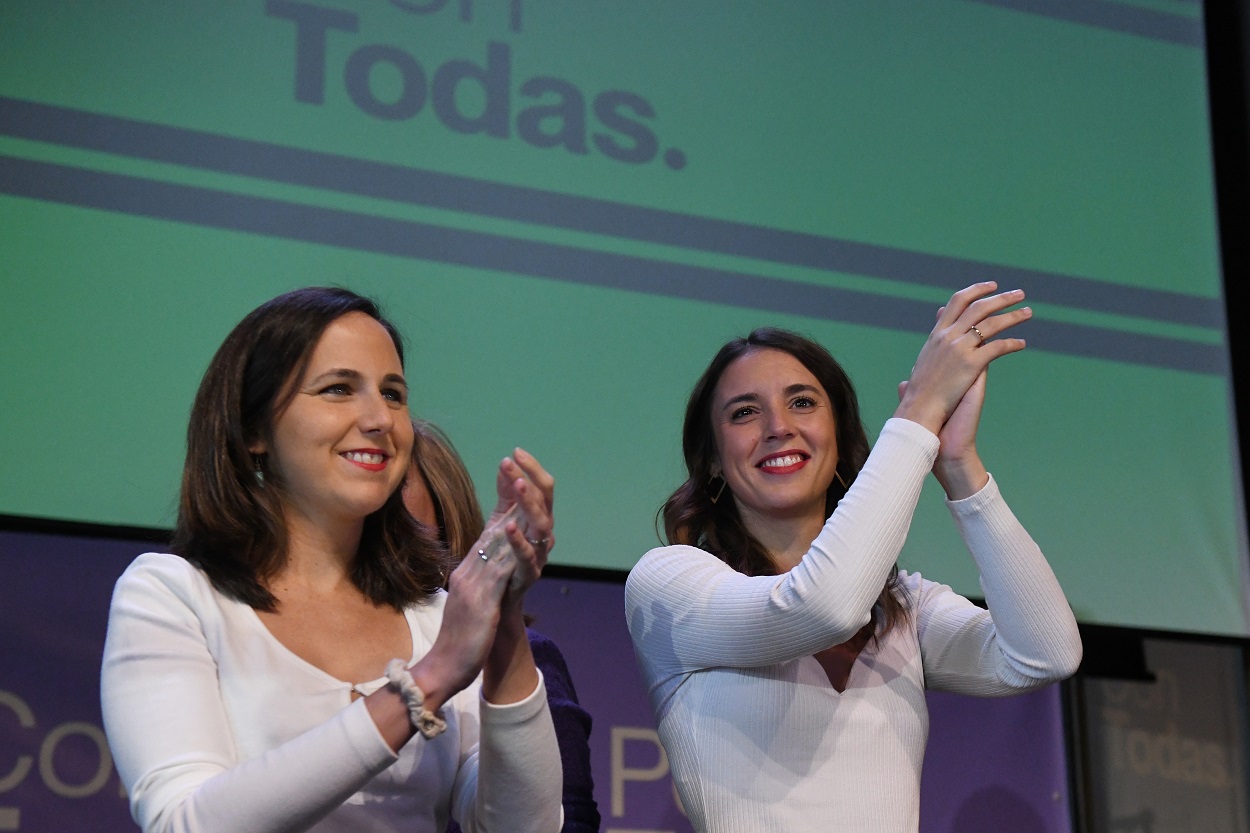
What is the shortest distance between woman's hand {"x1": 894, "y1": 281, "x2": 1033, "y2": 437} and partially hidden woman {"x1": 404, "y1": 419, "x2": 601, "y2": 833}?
2.23 ft

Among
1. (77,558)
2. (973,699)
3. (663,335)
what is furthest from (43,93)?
(973,699)

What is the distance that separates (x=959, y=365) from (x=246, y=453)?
992mm

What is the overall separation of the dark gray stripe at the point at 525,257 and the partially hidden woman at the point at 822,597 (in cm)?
87

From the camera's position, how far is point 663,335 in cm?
324

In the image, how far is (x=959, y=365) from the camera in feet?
6.72

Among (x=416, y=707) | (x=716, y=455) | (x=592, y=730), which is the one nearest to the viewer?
(x=416, y=707)

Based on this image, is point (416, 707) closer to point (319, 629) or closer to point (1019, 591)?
point (319, 629)

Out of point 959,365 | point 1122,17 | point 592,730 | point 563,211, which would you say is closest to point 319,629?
point 959,365

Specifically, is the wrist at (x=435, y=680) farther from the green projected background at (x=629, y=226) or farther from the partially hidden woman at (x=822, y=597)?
the green projected background at (x=629, y=226)

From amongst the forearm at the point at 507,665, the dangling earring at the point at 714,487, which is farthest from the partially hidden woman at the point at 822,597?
the forearm at the point at 507,665

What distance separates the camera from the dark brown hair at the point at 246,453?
5.53 feet

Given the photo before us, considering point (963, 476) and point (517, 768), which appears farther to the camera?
point (963, 476)

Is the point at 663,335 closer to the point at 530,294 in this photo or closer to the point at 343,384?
the point at 530,294

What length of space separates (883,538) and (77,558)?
5.16ft
